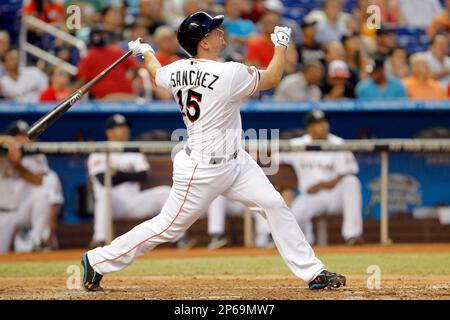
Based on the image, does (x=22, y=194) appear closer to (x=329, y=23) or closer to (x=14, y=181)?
(x=14, y=181)

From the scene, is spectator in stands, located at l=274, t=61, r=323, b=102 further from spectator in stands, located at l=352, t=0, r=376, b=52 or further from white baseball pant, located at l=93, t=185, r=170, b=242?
spectator in stands, located at l=352, t=0, r=376, b=52

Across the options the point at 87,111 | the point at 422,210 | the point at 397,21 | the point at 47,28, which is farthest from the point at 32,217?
the point at 397,21

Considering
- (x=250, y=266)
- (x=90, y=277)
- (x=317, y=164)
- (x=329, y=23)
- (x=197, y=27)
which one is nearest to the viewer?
(x=197, y=27)

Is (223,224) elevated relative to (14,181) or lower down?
lower down

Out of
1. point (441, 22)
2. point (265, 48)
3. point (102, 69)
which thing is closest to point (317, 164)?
point (265, 48)

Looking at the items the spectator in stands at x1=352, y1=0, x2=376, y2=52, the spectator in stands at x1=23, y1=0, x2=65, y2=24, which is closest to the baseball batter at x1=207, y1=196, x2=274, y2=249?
the spectator in stands at x1=352, y1=0, x2=376, y2=52

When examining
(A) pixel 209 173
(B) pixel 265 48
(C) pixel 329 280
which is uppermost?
(B) pixel 265 48
